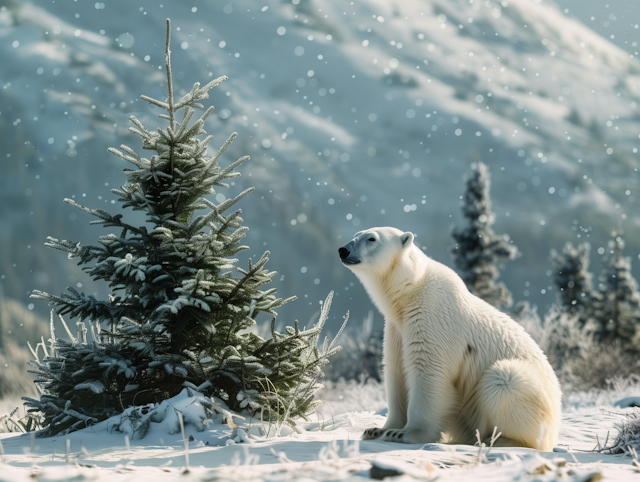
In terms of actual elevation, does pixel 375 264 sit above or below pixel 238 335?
above

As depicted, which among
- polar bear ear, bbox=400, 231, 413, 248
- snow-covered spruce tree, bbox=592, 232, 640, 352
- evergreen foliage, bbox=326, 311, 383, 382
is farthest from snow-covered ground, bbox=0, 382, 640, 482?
snow-covered spruce tree, bbox=592, 232, 640, 352

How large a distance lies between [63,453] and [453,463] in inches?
95.3

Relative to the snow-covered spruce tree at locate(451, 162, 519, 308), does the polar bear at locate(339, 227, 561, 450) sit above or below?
below

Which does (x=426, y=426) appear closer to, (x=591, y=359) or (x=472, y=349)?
(x=472, y=349)

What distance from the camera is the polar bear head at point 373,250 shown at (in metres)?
4.37

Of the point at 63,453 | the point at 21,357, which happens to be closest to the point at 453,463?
the point at 63,453

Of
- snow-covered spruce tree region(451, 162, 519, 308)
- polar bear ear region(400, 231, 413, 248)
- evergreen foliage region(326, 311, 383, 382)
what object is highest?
snow-covered spruce tree region(451, 162, 519, 308)

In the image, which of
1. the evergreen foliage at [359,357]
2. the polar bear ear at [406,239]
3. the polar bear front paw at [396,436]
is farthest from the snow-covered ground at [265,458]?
the evergreen foliage at [359,357]

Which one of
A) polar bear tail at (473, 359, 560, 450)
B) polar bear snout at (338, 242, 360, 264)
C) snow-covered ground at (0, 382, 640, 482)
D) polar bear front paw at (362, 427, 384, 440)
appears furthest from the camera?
polar bear snout at (338, 242, 360, 264)

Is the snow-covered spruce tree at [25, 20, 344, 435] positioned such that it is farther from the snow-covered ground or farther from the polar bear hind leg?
the polar bear hind leg

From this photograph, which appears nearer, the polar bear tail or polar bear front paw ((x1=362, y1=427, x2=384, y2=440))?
the polar bear tail

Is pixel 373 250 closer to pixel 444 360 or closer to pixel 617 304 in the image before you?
pixel 444 360

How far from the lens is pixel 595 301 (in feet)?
52.4

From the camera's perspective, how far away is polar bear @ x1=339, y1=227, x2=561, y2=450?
396 centimetres
